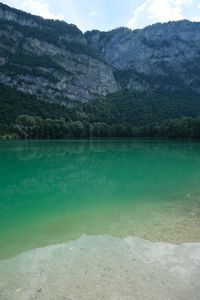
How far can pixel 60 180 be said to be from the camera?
27.2 metres

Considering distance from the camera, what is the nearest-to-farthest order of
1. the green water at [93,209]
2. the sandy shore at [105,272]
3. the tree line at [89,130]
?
the sandy shore at [105,272]
the green water at [93,209]
the tree line at [89,130]

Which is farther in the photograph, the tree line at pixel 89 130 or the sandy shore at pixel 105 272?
the tree line at pixel 89 130

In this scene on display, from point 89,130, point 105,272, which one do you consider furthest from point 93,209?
point 89,130

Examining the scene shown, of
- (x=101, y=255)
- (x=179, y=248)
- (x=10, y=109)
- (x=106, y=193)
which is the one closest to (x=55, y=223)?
(x=101, y=255)

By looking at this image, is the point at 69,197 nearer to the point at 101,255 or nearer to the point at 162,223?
the point at 162,223

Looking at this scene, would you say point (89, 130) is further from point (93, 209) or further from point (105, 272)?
point (105, 272)

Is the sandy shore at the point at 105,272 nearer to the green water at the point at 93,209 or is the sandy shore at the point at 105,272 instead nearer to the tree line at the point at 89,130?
the green water at the point at 93,209

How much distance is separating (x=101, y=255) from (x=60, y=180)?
17936mm

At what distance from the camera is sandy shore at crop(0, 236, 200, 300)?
7230mm

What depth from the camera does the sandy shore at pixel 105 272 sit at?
23.7 ft

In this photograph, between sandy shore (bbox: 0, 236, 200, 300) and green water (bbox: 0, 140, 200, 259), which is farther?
green water (bbox: 0, 140, 200, 259)

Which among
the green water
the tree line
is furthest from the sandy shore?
the tree line

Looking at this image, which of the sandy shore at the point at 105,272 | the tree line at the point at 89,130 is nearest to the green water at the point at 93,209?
the sandy shore at the point at 105,272

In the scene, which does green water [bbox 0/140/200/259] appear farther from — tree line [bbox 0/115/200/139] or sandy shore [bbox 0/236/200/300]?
tree line [bbox 0/115/200/139]
